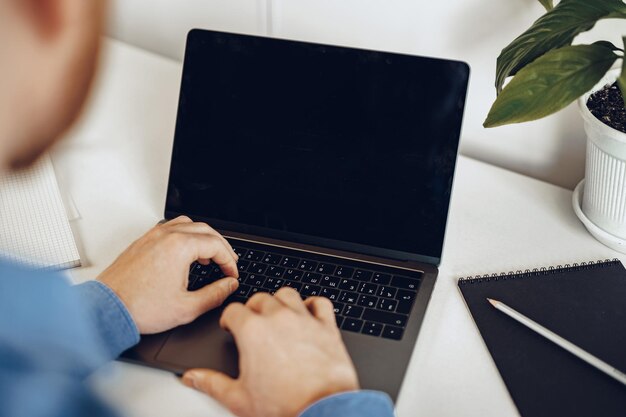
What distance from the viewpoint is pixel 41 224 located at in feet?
2.97

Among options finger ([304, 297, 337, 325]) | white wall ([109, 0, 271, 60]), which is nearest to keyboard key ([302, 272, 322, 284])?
finger ([304, 297, 337, 325])

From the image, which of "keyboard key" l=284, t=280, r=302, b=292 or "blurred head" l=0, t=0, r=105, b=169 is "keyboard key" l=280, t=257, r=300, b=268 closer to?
"keyboard key" l=284, t=280, r=302, b=292

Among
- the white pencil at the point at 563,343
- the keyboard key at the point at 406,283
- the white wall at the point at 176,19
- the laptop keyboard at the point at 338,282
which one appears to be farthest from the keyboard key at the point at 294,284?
the white wall at the point at 176,19

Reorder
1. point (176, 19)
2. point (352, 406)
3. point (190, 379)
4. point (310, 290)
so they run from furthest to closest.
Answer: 1. point (176, 19)
2. point (310, 290)
3. point (190, 379)
4. point (352, 406)

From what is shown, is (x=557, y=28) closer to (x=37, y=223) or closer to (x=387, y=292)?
(x=387, y=292)

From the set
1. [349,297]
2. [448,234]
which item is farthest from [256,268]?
[448,234]

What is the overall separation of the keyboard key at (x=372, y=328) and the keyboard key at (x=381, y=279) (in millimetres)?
64

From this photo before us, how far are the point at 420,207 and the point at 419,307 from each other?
125 millimetres

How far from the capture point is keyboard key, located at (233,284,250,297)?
2.65 ft

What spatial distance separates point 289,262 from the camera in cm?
85

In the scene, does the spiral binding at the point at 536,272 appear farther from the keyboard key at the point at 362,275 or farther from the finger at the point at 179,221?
the finger at the point at 179,221

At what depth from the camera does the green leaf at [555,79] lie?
0.73 meters

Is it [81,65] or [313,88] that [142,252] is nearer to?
[313,88]

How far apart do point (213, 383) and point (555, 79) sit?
0.45 meters
